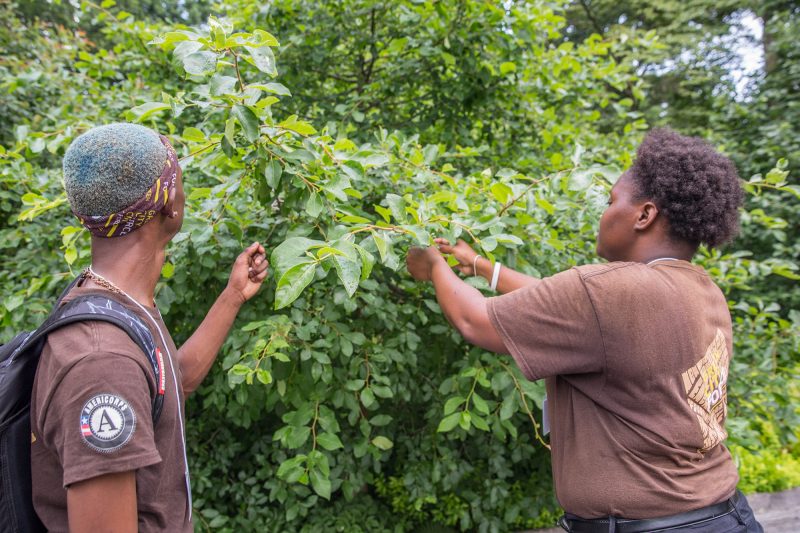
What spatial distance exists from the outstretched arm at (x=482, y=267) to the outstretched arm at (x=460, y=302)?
14 centimetres

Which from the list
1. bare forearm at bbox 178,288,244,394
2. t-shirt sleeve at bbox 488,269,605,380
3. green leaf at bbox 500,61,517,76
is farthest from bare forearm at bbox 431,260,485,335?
green leaf at bbox 500,61,517,76

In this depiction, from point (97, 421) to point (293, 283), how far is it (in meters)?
0.53

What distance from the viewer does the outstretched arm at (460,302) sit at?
1736 millimetres

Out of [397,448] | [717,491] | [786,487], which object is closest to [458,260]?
[717,491]

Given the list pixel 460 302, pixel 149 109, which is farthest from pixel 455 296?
pixel 149 109

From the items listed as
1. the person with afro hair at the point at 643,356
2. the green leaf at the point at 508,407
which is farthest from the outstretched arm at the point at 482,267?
the green leaf at the point at 508,407

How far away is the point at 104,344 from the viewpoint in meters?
1.23

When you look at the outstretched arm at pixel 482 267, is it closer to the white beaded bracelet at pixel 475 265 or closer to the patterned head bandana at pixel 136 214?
the white beaded bracelet at pixel 475 265

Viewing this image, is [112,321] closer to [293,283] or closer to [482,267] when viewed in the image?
[293,283]

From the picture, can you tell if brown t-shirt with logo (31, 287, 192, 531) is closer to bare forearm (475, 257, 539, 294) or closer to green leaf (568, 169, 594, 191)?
bare forearm (475, 257, 539, 294)

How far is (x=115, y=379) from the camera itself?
120 centimetres

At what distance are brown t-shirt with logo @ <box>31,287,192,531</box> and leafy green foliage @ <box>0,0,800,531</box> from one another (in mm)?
373

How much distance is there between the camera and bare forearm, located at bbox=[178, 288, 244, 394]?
1.94m

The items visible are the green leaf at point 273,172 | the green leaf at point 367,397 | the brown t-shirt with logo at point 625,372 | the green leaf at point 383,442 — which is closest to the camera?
the brown t-shirt with logo at point 625,372
